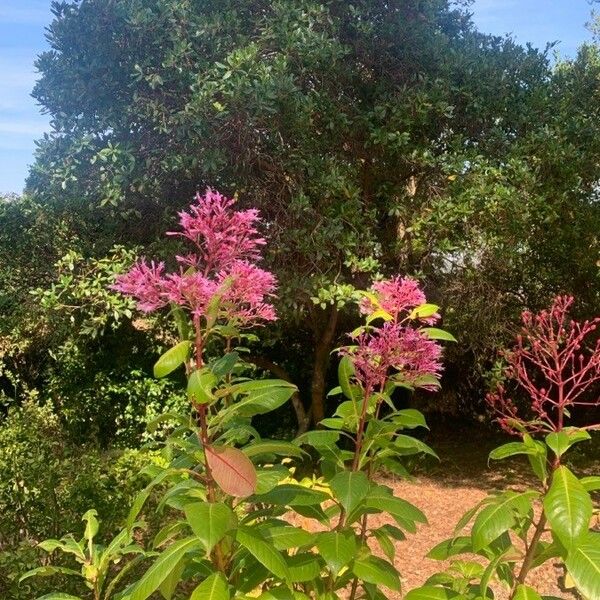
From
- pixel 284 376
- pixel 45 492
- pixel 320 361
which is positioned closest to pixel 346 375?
pixel 45 492

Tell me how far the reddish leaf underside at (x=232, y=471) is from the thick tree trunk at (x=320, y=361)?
5.74m

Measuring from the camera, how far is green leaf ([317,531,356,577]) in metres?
2.44

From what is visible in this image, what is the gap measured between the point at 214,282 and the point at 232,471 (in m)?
0.62

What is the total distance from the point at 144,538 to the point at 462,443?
5.61 meters

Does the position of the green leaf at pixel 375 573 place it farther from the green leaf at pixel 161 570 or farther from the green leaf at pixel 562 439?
the green leaf at pixel 562 439

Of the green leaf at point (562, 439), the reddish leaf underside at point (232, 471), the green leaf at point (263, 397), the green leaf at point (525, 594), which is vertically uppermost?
the green leaf at point (263, 397)

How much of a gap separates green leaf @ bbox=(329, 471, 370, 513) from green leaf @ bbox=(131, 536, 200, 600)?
58cm

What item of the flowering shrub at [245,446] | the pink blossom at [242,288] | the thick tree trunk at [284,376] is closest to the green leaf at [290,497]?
the flowering shrub at [245,446]

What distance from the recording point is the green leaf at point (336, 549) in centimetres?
244

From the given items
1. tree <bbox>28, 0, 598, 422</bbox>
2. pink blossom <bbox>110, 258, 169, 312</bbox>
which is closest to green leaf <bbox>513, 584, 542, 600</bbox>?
pink blossom <bbox>110, 258, 169, 312</bbox>

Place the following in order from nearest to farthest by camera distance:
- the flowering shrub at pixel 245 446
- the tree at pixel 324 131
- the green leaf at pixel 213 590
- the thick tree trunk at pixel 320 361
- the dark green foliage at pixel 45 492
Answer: the flowering shrub at pixel 245 446, the green leaf at pixel 213 590, the dark green foliage at pixel 45 492, the tree at pixel 324 131, the thick tree trunk at pixel 320 361

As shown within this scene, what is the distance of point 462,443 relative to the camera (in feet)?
31.1

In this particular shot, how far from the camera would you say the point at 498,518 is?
7.25ft

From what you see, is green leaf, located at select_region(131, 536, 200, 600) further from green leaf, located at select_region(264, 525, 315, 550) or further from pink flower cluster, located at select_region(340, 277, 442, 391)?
pink flower cluster, located at select_region(340, 277, 442, 391)
